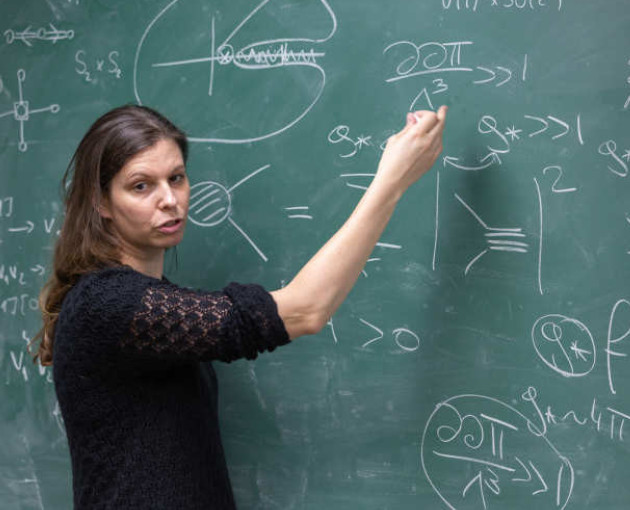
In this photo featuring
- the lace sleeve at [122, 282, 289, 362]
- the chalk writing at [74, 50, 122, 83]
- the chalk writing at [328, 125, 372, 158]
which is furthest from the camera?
the chalk writing at [74, 50, 122, 83]

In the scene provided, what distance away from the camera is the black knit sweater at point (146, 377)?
1017 millimetres

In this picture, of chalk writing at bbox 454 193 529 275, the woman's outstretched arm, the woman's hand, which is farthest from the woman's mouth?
chalk writing at bbox 454 193 529 275

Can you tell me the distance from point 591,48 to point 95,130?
1.02m

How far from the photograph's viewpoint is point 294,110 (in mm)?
1506

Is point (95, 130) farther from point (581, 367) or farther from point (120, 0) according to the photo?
point (581, 367)

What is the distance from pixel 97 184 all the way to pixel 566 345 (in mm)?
1023

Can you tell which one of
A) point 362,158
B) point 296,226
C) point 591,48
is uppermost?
point 591,48

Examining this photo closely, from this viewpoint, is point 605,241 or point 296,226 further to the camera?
point 296,226

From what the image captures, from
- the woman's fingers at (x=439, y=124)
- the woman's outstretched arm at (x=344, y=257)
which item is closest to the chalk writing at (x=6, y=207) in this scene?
the woman's outstretched arm at (x=344, y=257)

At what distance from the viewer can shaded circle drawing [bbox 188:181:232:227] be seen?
155 cm

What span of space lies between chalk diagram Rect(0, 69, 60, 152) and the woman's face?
57 centimetres

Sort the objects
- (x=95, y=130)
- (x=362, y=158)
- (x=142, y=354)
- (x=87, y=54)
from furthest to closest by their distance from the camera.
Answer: (x=87, y=54) → (x=362, y=158) → (x=95, y=130) → (x=142, y=354)

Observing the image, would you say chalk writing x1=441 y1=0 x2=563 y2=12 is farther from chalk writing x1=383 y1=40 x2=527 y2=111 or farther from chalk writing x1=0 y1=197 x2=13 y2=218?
chalk writing x1=0 y1=197 x2=13 y2=218

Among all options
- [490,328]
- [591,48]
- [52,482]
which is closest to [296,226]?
[490,328]
